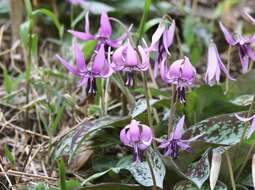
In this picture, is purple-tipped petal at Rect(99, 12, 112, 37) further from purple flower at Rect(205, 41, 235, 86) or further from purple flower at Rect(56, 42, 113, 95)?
purple flower at Rect(205, 41, 235, 86)

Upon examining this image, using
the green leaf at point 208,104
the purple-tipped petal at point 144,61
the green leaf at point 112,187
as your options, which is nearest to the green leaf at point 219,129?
the green leaf at point 208,104

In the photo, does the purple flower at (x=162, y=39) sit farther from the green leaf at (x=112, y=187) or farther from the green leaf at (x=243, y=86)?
the green leaf at (x=243, y=86)

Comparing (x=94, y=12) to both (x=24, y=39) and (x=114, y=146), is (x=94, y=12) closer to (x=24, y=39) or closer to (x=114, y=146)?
(x=24, y=39)

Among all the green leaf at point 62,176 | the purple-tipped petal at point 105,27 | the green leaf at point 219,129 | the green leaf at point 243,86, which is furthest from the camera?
the green leaf at point 243,86

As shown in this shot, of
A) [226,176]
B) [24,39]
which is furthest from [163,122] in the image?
[24,39]

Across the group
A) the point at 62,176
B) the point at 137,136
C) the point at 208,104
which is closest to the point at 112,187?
the point at 62,176

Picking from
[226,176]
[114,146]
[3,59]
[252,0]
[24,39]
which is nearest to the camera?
[226,176]
